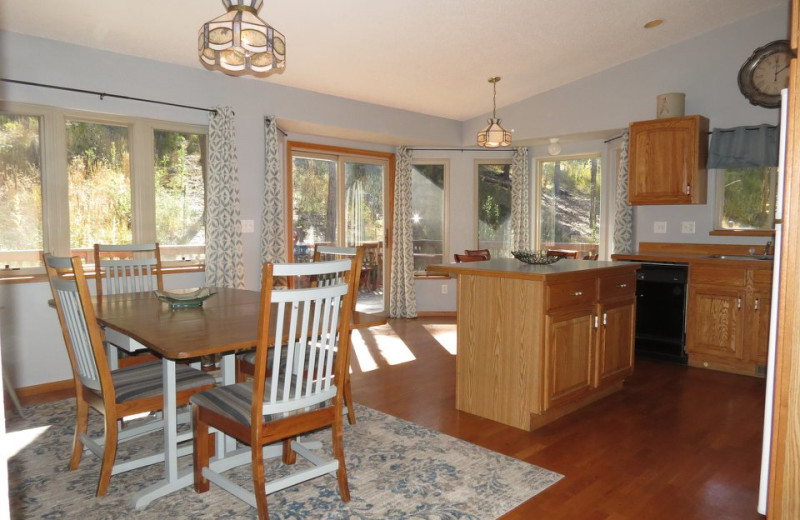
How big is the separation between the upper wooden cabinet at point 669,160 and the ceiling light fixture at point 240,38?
12.8ft

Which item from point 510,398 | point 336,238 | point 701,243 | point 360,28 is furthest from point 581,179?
point 510,398

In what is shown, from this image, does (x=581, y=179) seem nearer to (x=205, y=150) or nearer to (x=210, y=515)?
(x=205, y=150)

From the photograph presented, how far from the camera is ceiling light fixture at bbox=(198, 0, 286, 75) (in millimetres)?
2291

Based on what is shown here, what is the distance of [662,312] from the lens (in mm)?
4824

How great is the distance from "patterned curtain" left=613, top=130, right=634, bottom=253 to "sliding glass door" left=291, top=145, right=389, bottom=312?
281 cm

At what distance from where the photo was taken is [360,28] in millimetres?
4070

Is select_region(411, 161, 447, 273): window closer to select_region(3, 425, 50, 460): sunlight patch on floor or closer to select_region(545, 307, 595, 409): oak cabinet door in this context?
select_region(545, 307, 595, 409): oak cabinet door

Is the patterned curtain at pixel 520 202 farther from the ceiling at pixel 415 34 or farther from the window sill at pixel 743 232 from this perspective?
the window sill at pixel 743 232

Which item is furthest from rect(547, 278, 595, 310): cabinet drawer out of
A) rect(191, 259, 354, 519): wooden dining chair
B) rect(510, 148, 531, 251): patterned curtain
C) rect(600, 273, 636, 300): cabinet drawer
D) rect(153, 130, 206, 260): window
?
rect(510, 148, 531, 251): patterned curtain

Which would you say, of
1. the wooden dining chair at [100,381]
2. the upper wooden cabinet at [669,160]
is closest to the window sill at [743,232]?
the upper wooden cabinet at [669,160]

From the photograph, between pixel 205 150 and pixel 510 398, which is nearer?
pixel 510 398

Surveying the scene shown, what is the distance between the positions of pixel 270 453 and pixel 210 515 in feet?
1.77

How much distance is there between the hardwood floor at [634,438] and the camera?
92.7 inches

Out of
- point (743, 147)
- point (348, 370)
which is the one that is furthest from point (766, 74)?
point (348, 370)
